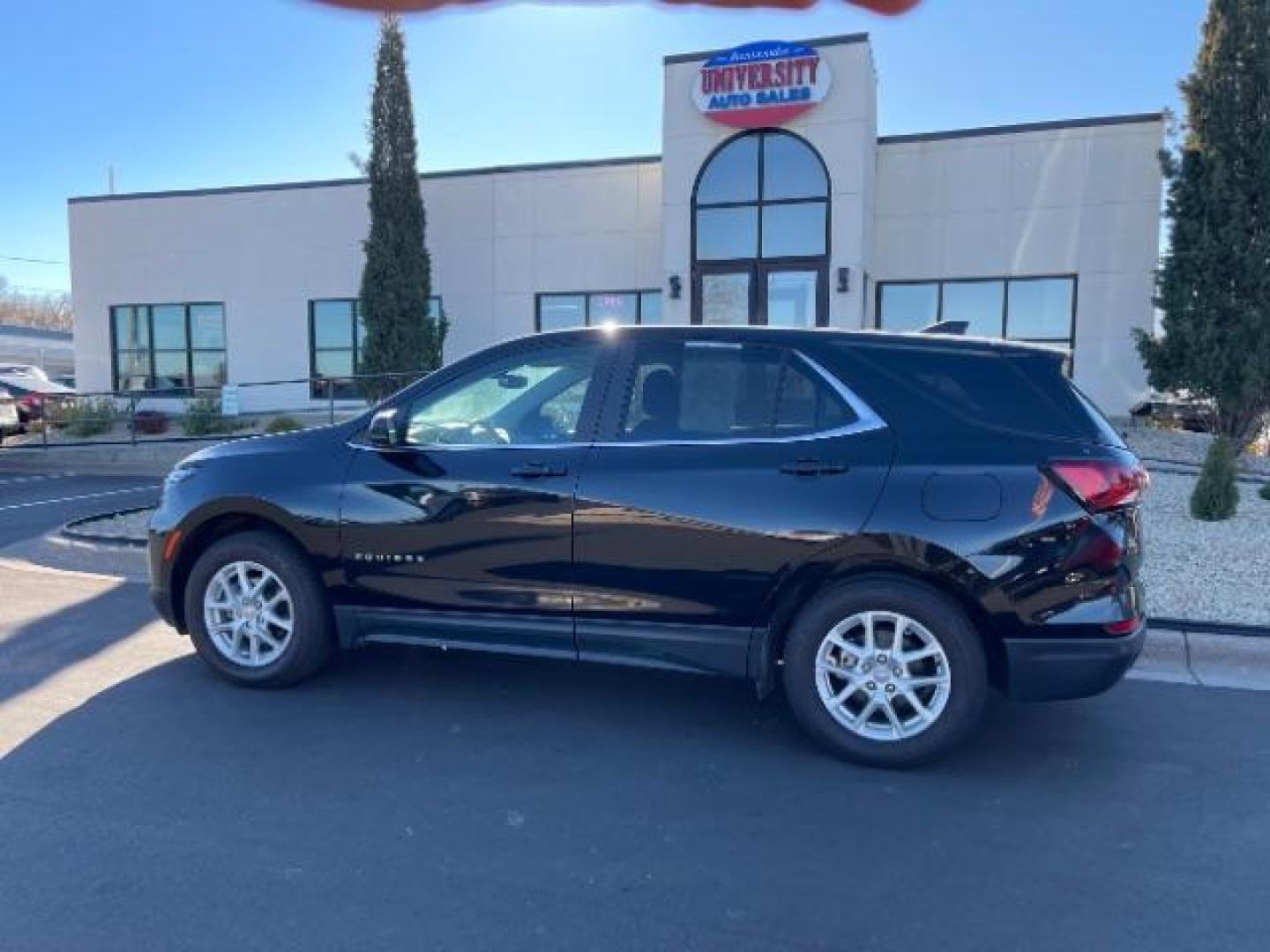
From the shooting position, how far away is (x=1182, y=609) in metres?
5.61

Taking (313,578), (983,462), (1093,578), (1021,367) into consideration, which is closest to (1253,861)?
(1093,578)

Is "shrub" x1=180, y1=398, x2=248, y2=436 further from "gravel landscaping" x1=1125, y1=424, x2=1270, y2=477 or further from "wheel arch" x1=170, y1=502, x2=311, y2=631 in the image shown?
"gravel landscaping" x1=1125, y1=424, x2=1270, y2=477

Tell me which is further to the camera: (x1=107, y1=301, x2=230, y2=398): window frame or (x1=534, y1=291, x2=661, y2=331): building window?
(x1=107, y1=301, x2=230, y2=398): window frame

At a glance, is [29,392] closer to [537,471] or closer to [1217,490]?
[537,471]

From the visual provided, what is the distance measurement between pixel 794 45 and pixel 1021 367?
1268 centimetres

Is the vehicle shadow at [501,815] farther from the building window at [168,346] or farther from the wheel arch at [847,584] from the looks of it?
the building window at [168,346]

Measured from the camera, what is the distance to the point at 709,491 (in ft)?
12.7

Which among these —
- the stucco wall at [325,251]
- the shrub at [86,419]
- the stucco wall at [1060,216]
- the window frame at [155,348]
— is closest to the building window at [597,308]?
Result: the stucco wall at [325,251]

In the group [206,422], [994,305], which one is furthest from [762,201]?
[206,422]

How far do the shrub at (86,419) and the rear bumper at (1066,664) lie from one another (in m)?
18.6

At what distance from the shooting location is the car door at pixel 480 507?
414 centimetres

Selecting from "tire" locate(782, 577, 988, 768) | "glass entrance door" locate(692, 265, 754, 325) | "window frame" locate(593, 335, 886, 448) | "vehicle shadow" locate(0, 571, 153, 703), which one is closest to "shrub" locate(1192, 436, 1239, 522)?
"tire" locate(782, 577, 988, 768)

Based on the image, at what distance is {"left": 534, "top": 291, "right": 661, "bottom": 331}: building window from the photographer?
58.3 ft

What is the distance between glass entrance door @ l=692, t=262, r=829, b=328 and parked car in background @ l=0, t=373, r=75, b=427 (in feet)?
40.0
